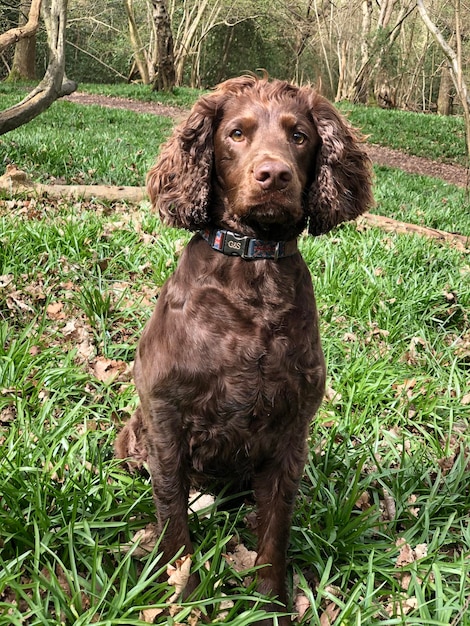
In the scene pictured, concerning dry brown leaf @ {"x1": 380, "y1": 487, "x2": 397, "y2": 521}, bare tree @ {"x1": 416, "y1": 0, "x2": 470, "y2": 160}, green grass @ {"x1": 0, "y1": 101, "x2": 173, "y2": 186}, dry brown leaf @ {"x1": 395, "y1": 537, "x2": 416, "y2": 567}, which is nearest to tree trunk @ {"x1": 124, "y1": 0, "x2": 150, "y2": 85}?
green grass @ {"x1": 0, "y1": 101, "x2": 173, "y2": 186}

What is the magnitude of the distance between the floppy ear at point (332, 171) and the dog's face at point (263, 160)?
0.04 meters

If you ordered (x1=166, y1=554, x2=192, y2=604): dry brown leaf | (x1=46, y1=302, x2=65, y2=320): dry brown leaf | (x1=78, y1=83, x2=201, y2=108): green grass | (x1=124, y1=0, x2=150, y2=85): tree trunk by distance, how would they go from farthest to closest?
1. (x1=124, y1=0, x2=150, y2=85): tree trunk
2. (x1=78, y1=83, x2=201, y2=108): green grass
3. (x1=46, y1=302, x2=65, y2=320): dry brown leaf
4. (x1=166, y1=554, x2=192, y2=604): dry brown leaf

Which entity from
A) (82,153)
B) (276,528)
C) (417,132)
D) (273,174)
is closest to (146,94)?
(417,132)

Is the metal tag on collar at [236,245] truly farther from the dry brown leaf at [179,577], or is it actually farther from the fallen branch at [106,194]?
the fallen branch at [106,194]

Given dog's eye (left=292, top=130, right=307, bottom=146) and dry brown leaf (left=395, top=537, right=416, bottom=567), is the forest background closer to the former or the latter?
dog's eye (left=292, top=130, right=307, bottom=146)

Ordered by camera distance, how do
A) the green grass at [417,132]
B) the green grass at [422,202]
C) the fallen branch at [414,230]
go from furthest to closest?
the green grass at [417,132] → the green grass at [422,202] → the fallen branch at [414,230]

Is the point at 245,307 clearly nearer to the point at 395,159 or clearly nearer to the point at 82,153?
the point at 82,153

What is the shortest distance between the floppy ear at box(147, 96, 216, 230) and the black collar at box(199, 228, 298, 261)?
0.40ft

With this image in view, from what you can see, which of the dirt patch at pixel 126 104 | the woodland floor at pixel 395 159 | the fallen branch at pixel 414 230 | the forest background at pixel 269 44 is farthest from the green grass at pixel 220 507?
the forest background at pixel 269 44

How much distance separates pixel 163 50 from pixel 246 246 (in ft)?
49.9

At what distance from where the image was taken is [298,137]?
2.01 meters

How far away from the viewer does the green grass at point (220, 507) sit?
1927 mm

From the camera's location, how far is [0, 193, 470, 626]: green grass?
193 cm

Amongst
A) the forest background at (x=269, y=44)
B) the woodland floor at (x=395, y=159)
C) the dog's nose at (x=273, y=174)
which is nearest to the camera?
the dog's nose at (x=273, y=174)
